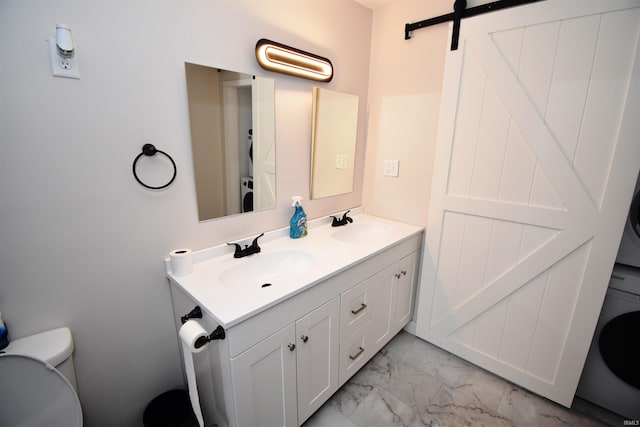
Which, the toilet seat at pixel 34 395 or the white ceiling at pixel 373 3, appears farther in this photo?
the white ceiling at pixel 373 3

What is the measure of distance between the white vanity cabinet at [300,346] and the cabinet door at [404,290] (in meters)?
0.04

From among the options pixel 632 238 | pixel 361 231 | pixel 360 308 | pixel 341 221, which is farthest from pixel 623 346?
pixel 341 221

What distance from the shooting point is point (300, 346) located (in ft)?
4.12

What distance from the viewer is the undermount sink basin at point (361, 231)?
202 cm

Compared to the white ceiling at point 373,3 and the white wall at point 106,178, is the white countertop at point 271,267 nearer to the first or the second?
the white wall at point 106,178

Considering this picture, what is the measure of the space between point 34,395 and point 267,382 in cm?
76

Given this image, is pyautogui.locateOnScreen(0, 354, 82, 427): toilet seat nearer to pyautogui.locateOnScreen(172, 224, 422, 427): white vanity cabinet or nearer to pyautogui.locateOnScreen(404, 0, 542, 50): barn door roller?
pyautogui.locateOnScreen(172, 224, 422, 427): white vanity cabinet

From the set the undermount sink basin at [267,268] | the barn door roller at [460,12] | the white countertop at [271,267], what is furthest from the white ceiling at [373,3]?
the undermount sink basin at [267,268]

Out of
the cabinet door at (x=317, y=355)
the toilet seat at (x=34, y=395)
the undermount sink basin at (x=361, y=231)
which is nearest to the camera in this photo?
the toilet seat at (x=34, y=395)

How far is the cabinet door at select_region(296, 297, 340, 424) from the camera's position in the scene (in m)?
1.27

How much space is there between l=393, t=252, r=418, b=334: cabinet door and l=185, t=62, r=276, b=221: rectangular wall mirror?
1.02 meters

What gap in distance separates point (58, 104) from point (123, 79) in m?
0.23

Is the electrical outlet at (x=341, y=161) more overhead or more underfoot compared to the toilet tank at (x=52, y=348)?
more overhead

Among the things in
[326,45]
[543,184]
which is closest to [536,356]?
[543,184]
